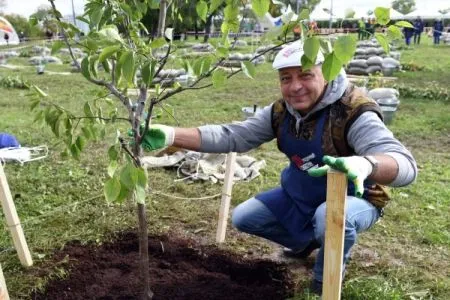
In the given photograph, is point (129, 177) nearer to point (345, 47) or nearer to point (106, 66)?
point (106, 66)

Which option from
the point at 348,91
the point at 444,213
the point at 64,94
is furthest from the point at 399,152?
the point at 64,94

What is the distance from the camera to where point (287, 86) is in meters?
2.46

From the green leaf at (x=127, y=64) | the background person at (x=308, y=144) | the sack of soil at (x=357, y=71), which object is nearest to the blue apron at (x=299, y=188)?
the background person at (x=308, y=144)

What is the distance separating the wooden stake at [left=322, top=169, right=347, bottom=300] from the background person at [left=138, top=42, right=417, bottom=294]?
362 mm

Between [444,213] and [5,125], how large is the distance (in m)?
6.05

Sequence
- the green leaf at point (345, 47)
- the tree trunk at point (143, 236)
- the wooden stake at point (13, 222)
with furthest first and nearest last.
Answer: the wooden stake at point (13, 222) → the tree trunk at point (143, 236) → the green leaf at point (345, 47)

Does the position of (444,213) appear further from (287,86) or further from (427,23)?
(427,23)

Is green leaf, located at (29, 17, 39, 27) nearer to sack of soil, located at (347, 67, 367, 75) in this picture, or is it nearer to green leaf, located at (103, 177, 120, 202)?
green leaf, located at (103, 177, 120, 202)

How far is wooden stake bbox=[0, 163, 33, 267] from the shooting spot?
270 centimetres

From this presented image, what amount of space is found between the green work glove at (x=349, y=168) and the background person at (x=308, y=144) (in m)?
0.16

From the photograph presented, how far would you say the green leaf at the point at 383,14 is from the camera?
1417mm

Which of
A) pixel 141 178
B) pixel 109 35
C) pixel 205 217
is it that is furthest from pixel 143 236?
pixel 205 217

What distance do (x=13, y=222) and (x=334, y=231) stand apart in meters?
1.96

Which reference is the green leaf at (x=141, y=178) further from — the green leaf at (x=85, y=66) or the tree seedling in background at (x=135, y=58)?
the green leaf at (x=85, y=66)
